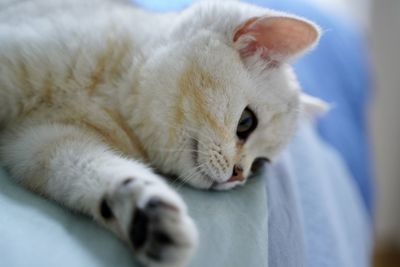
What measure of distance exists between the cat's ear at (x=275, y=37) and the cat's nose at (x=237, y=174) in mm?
228

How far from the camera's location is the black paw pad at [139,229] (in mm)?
571

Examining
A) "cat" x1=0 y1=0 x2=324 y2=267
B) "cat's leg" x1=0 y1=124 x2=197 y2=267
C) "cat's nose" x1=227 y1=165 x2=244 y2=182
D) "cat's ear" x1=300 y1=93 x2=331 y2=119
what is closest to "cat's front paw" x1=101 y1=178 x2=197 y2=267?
"cat's leg" x1=0 y1=124 x2=197 y2=267

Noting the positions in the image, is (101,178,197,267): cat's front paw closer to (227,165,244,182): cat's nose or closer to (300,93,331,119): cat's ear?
(227,165,244,182): cat's nose

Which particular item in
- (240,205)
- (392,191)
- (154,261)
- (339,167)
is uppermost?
(154,261)

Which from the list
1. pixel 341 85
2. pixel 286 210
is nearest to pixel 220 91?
pixel 286 210

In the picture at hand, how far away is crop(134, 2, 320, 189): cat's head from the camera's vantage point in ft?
2.80

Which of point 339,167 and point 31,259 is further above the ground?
point 31,259

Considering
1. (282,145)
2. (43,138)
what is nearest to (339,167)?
(282,145)

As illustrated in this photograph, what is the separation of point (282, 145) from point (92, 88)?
0.41 m

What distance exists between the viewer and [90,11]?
3.36 ft

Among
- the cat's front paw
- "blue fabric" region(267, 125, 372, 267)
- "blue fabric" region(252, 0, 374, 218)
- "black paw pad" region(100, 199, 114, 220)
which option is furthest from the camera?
"blue fabric" region(252, 0, 374, 218)

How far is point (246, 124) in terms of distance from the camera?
91 centimetres

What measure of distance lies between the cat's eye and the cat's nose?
0.21ft

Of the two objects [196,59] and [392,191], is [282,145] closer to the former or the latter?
[196,59]
